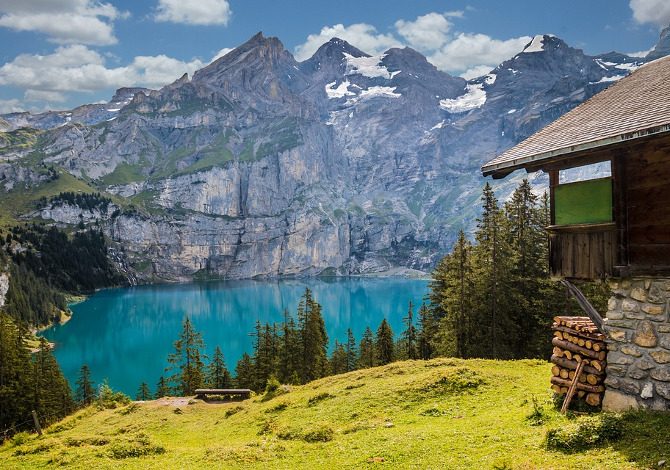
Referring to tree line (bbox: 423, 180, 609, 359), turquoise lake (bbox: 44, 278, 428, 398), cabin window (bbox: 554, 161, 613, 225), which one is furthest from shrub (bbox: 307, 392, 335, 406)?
turquoise lake (bbox: 44, 278, 428, 398)

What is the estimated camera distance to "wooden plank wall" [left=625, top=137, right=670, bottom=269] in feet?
40.6

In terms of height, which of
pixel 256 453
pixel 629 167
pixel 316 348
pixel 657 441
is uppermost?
pixel 629 167

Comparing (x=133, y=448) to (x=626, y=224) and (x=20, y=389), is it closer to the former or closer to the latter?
(x=626, y=224)

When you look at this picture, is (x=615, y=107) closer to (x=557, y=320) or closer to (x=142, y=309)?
(x=557, y=320)

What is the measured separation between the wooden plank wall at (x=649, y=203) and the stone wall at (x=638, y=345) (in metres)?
0.70

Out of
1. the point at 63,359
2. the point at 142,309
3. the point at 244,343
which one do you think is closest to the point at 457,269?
the point at 244,343

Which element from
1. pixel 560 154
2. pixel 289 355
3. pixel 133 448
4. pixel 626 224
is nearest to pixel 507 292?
pixel 626 224

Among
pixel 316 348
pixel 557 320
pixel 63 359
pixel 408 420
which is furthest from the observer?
pixel 63 359

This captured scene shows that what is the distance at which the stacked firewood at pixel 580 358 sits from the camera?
44.7ft

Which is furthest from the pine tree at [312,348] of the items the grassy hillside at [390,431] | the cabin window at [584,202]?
the cabin window at [584,202]

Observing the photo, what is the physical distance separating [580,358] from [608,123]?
685cm

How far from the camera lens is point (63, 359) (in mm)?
110875

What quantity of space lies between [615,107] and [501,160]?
3628 millimetres

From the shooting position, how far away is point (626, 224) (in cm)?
1314
